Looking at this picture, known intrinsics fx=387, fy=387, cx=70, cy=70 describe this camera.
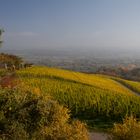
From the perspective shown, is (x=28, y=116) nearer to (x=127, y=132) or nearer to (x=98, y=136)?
(x=127, y=132)

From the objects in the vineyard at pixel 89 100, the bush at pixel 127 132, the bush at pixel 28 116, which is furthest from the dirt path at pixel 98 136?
the bush at pixel 127 132

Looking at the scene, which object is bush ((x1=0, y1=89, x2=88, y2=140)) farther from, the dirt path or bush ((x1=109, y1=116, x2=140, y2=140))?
the dirt path

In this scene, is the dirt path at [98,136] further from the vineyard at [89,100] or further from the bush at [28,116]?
the bush at [28,116]

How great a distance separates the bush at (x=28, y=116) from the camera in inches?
1454

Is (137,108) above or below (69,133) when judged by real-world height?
below

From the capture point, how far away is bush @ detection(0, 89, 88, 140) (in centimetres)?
3694

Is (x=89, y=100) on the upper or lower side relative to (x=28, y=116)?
lower

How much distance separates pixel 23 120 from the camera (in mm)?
40281

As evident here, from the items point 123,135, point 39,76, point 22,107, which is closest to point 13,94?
point 22,107

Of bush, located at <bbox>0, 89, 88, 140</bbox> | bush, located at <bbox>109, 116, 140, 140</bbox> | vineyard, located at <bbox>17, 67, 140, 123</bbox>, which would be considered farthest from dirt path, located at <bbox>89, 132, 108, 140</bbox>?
bush, located at <bbox>109, 116, 140, 140</bbox>

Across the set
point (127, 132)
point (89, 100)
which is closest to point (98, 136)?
point (89, 100)

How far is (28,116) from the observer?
40.9m

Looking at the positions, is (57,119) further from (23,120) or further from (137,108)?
(137,108)

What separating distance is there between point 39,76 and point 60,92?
52.2ft
